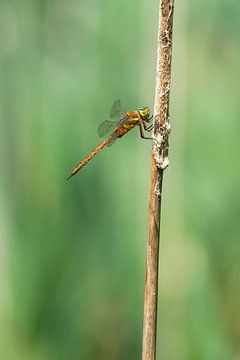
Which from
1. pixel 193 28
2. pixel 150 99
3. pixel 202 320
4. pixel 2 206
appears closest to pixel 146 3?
pixel 193 28

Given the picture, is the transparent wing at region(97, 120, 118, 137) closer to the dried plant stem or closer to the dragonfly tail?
the dragonfly tail

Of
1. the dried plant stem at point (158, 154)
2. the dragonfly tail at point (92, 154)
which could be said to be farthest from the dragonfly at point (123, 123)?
the dried plant stem at point (158, 154)

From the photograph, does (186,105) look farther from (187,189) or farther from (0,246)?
(0,246)

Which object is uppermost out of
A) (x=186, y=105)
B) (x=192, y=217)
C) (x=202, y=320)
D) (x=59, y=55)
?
(x=59, y=55)

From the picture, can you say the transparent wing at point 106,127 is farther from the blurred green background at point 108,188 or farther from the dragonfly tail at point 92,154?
the blurred green background at point 108,188

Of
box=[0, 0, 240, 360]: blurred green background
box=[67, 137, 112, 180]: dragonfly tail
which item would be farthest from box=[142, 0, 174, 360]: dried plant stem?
box=[0, 0, 240, 360]: blurred green background

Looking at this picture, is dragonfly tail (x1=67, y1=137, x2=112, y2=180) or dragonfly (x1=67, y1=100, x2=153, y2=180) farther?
dragonfly tail (x1=67, y1=137, x2=112, y2=180)
